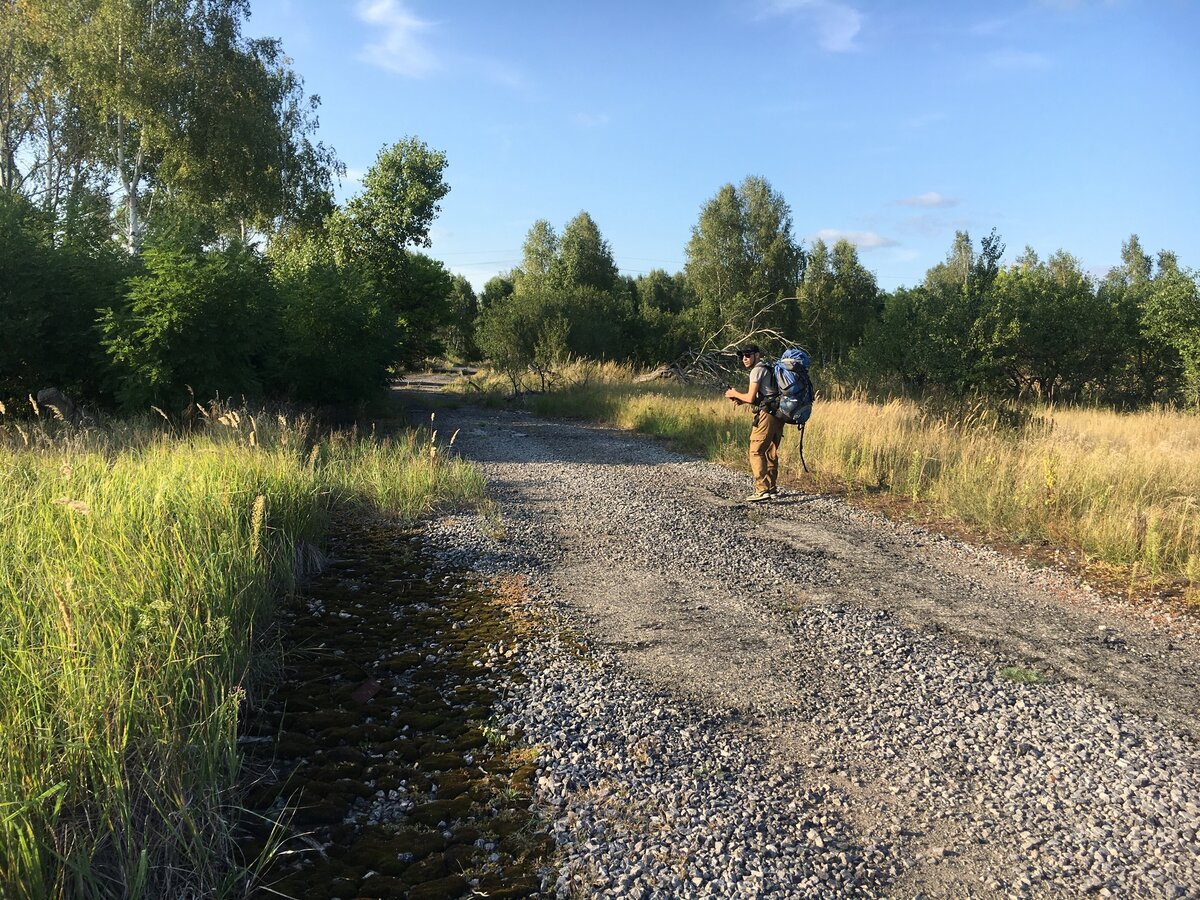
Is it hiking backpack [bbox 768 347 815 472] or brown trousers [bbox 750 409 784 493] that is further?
brown trousers [bbox 750 409 784 493]

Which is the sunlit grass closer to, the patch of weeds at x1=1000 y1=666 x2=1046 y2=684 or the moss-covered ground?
the patch of weeds at x1=1000 y1=666 x2=1046 y2=684

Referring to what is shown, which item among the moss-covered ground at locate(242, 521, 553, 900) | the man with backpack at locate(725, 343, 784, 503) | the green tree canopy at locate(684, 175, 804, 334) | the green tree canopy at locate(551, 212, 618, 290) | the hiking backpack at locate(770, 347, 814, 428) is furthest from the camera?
the green tree canopy at locate(551, 212, 618, 290)

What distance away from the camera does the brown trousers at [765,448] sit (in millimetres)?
9156

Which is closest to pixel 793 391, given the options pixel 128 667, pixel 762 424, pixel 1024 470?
pixel 762 424

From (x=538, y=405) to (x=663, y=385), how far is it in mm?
3815

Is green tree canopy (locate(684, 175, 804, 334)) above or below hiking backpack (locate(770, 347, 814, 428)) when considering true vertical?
above

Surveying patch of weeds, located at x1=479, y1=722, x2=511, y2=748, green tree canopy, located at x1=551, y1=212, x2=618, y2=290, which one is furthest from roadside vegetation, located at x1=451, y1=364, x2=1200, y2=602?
green tree canopy, located at x1=551, y1=212, x2=618, y2=290

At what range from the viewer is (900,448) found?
10.2 m

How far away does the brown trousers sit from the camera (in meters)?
9.16

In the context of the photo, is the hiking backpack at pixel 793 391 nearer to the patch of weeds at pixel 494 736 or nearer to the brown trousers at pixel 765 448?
the brown trousers at pixel 765 448

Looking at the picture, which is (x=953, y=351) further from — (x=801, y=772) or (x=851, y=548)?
(x=801, y=772)

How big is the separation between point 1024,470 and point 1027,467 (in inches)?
2.3

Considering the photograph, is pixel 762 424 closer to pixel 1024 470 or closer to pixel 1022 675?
pixel 1024 470

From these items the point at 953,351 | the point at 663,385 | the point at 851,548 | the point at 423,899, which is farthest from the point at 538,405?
the point at 423,899
